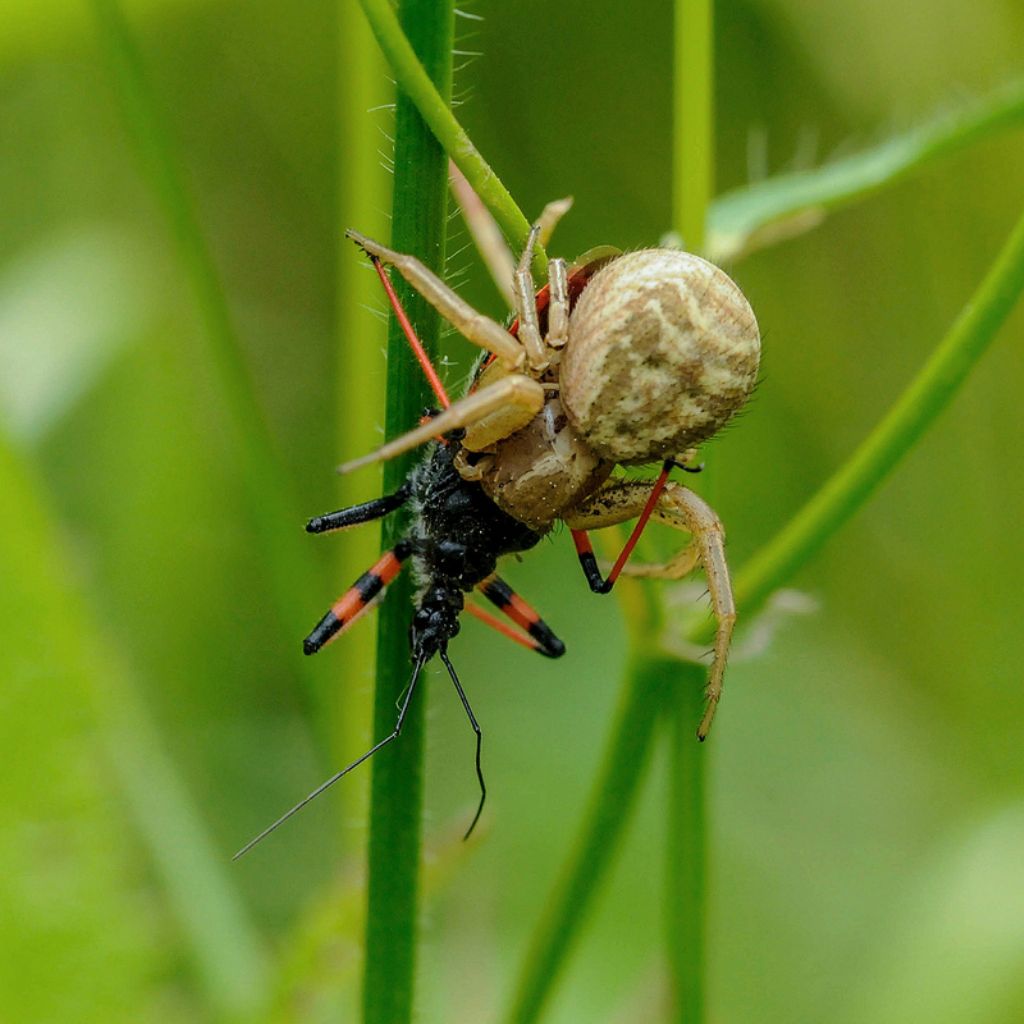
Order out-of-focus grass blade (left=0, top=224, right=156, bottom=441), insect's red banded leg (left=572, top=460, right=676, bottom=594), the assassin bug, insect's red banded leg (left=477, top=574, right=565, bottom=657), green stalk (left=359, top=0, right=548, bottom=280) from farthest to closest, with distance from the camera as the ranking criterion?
out-of-focus grass blade (left=0, top=224, right=156, bottom=441) < insect's red banded leg (left=477, top=574, right=565, bottom=657) < insect's red banded leg (left=572, top=460, right=676, bottom=594) < the assassin bug < green stalk (left=359, top=0, right=548, bottom=280)

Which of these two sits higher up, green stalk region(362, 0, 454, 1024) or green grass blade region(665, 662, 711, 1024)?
green stalk region(362, 0, 454, 1024)

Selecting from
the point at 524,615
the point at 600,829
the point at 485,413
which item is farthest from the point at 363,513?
the point at 600,829

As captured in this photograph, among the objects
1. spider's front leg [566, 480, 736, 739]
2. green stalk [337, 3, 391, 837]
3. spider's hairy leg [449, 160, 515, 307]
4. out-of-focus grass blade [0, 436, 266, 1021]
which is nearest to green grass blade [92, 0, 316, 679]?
green stalk [337, 3, 391, 837]

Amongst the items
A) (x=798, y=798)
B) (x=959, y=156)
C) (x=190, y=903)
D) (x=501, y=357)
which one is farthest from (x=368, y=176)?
(x=798, y=798)

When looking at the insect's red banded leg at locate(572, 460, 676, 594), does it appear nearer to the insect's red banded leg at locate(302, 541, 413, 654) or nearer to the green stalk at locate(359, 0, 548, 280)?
the insect's red banded leg at locate(302, 541, 413, 654)

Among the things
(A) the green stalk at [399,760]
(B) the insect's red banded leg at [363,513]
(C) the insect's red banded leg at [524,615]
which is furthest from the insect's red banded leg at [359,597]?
(C) the insect's red banded leg at [524,615]

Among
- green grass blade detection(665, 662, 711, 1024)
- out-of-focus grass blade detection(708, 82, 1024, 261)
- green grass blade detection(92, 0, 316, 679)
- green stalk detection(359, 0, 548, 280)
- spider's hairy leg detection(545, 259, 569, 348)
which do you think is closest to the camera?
green stalk detection(359, 0, 548, 280)
